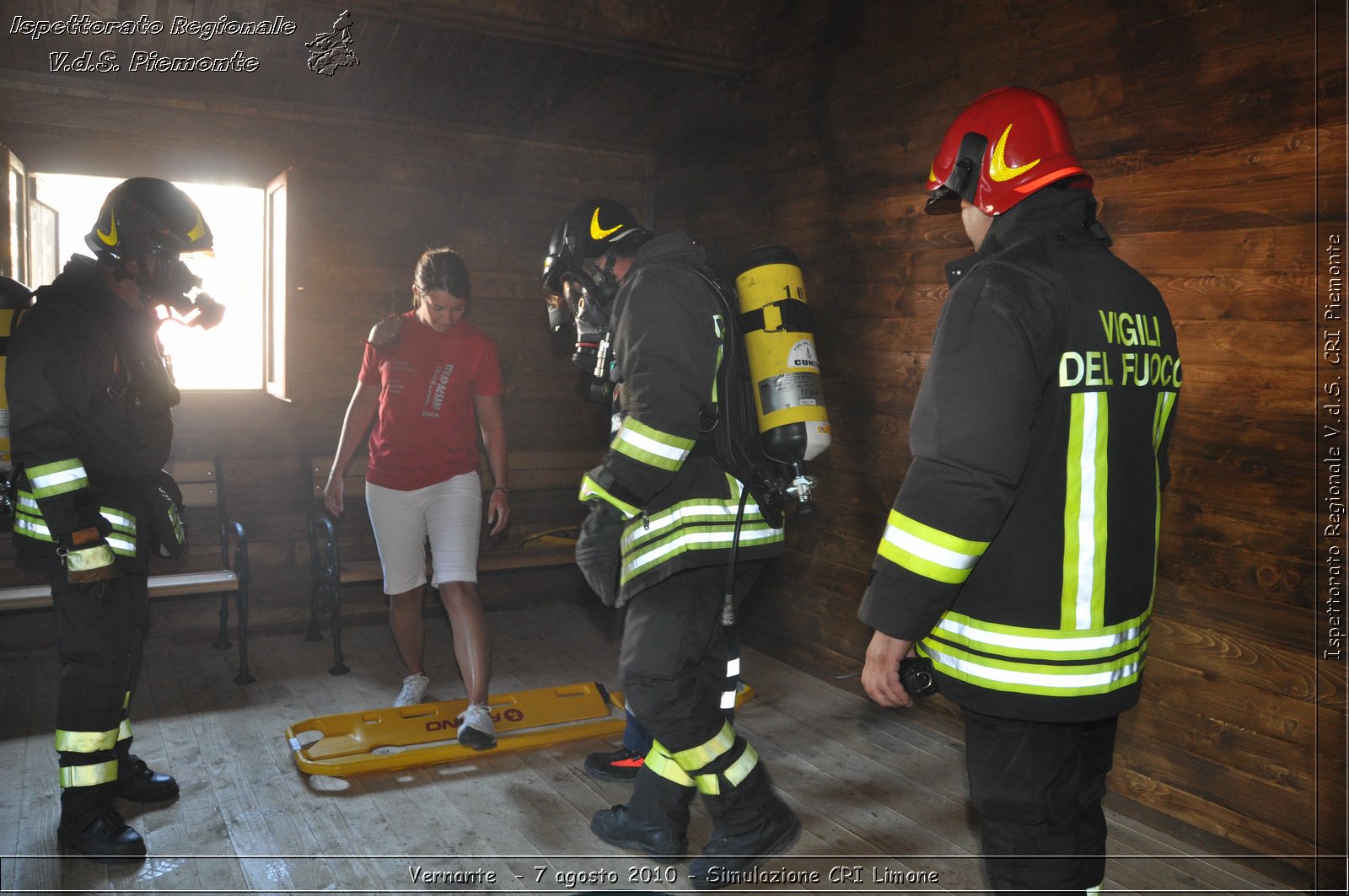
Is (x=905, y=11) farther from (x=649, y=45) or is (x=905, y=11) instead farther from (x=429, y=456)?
(x=429, y=456)

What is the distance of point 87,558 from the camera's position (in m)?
2.81

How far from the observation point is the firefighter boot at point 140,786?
3.31m

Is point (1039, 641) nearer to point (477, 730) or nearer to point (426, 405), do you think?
point (477, 730)

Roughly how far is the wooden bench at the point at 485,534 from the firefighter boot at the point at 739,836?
2585 millimetres

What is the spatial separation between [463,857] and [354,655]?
7.48 feet

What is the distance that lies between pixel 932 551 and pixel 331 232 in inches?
185

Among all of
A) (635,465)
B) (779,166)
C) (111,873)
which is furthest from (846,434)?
(111,873)

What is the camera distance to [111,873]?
9.36 ft

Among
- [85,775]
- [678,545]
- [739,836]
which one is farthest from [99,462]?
[739,836]

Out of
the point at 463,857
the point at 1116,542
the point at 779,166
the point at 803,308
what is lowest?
the point at 463,857

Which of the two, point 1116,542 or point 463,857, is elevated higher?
point 1116,542

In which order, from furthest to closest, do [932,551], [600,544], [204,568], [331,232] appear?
[331,232], [204,568], [600,544], [932,551]

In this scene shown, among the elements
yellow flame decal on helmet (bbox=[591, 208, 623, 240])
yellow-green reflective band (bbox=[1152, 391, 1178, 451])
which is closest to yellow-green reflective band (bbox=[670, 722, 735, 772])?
yellow-green reflective band (bbox=[1152, 391, 1178, 451])

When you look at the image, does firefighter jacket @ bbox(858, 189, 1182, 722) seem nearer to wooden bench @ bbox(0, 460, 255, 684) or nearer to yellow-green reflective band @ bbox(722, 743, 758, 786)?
yellow-green reflective band @ bbox(722, 743, 758, 786)
